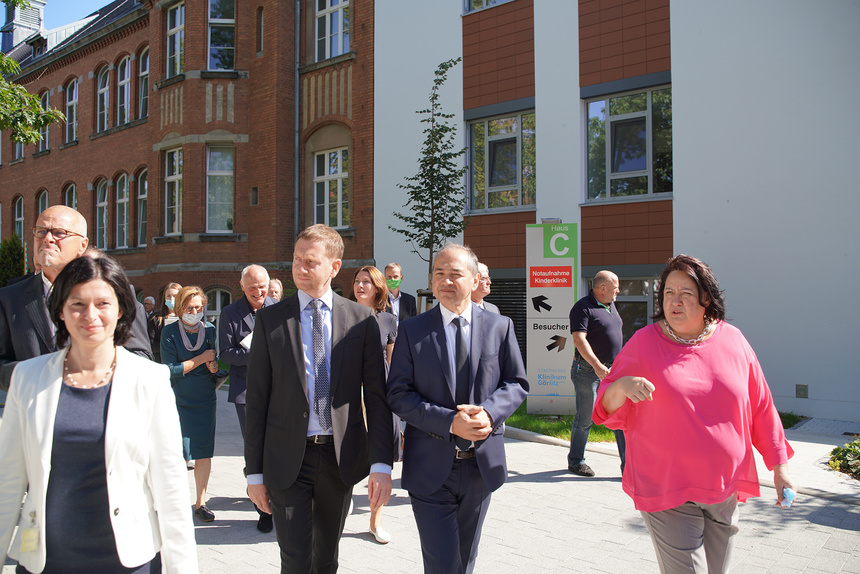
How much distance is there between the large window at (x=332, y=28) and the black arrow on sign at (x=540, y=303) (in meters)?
10.5

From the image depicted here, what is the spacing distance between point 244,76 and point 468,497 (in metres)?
17.8

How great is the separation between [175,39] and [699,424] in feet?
67.5

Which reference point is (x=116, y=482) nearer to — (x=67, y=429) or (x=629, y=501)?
(x=67, y=429)

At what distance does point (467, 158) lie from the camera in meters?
14.8

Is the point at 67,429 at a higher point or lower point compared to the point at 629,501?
higher

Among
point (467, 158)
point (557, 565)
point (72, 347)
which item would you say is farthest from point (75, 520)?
point (467, 158)

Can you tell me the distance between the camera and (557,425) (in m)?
9.16

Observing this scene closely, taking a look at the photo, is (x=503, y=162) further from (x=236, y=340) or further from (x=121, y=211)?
(x=121, y=211)

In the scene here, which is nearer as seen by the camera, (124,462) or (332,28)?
(124,462)

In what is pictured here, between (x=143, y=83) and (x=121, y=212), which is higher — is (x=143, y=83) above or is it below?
above

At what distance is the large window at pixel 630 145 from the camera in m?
12.2

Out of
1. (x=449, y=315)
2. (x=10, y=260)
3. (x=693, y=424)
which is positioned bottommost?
(x=693, y=424)

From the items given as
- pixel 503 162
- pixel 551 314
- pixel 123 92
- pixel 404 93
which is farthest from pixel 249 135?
pixel 551 314

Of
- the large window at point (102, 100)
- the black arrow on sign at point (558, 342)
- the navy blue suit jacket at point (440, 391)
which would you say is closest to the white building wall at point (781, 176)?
the black arrow on sign at point (558, 342)
